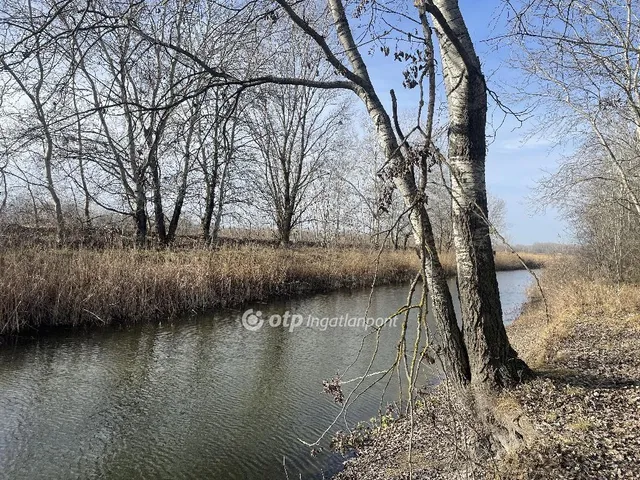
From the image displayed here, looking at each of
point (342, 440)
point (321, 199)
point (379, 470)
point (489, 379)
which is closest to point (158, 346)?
point (342, 440)

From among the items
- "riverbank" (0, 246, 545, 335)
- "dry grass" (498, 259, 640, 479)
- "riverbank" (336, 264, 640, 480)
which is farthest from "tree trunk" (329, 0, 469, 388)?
"riverbank" (0, 246, 545, 335)

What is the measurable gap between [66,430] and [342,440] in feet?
9.67

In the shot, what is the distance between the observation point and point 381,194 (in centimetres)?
238

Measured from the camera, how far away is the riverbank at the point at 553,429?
8.07 ft

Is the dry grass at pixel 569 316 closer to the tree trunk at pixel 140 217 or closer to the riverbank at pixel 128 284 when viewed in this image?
the riverbank at pixel 128 284

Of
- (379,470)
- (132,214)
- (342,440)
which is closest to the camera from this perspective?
(379,470)

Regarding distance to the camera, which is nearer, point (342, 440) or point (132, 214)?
point (342, 440)

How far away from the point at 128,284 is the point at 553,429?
8.81 meters

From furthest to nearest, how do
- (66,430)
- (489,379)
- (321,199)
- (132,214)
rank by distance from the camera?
(321,199) < (132,214) < (66,430) < (489,379)

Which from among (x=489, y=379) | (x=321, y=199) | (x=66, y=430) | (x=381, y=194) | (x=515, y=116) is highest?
(x=321, y=199)

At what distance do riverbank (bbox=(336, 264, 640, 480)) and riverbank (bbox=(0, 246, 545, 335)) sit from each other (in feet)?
23.1

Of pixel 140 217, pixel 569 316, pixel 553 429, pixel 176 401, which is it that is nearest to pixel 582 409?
pixel 553 429

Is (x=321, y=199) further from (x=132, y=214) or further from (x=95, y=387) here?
(x=95, y=387)

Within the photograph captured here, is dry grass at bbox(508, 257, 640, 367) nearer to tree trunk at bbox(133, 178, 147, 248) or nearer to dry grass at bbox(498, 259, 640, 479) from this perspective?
dry grass at bbox(498, 259, 640, 479)
